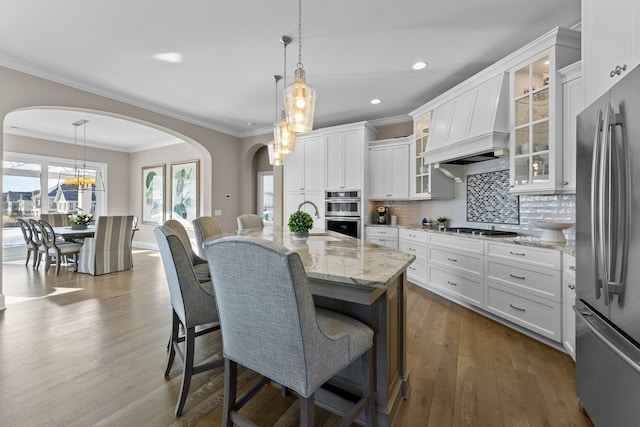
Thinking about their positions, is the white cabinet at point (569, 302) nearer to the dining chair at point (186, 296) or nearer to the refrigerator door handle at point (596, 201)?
the refrigerator door handle at point (596, 201)

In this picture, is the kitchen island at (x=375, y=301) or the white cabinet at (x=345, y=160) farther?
the white cabinet at (x=345, y=160)

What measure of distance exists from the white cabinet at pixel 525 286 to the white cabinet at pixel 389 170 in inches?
78.7

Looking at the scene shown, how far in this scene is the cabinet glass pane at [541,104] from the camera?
2613 mm

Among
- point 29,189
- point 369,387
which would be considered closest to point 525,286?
point 369,387

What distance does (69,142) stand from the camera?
22.5ft

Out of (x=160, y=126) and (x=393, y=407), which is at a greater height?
(x=160, y=126)

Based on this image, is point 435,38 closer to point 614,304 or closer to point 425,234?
point 425,234

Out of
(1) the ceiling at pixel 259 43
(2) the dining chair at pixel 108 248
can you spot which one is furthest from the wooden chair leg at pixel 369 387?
(2) the dining chair at pixel 108 248

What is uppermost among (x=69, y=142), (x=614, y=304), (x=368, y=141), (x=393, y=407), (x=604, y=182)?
(x=69, y=142)

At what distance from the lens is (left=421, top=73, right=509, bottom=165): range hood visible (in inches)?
118

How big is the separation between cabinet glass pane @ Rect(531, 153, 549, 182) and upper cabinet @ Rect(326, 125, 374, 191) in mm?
2517

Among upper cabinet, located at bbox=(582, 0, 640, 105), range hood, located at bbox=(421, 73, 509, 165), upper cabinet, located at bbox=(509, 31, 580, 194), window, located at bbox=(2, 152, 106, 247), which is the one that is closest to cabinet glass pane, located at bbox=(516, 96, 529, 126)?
upper cabinet, located at bbox=(509, 31, 580, 194)

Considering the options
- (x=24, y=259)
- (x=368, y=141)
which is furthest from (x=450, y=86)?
(x=24, y=259)

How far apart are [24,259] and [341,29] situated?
8.04 meters
